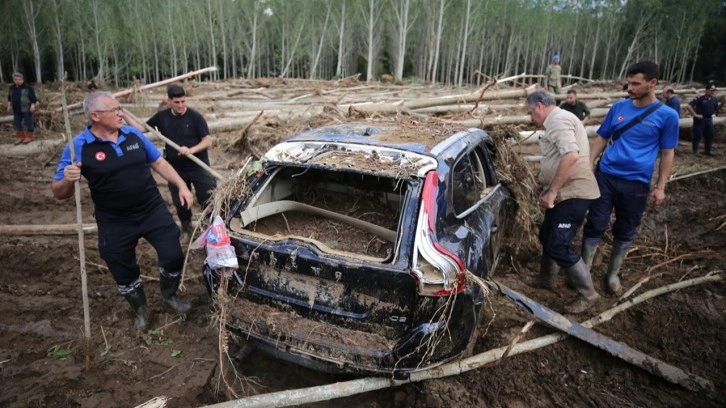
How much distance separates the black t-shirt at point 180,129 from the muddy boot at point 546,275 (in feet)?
14.0

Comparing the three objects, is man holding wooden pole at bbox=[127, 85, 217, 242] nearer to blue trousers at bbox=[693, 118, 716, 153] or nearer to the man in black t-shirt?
the man in black t-shirt

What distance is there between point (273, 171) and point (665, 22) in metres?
52.2

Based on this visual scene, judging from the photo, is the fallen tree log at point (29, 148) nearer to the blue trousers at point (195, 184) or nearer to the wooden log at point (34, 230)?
the wooden log at point (34, 230)

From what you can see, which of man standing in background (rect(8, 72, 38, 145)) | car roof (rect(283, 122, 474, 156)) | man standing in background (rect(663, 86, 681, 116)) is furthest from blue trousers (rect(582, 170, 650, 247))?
man standing in background (rect(8, 72, 38, 145))

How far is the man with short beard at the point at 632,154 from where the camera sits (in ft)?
12.3

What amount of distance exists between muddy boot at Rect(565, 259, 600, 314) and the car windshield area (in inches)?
71.8

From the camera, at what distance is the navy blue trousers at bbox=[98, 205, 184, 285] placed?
3.51 metres

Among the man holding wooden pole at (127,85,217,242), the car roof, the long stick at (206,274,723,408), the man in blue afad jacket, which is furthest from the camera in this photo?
the man in blue afad jacket

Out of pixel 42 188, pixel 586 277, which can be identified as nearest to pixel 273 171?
pixel 586 277

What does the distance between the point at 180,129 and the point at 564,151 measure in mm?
4300

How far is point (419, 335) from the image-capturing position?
8.29 feet

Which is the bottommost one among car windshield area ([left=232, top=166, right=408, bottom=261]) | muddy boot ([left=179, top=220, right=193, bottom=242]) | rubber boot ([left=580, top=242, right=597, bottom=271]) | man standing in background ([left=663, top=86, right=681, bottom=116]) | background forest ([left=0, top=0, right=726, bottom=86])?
muddy boot ([left=179, top=220, right=193, bottom=242])

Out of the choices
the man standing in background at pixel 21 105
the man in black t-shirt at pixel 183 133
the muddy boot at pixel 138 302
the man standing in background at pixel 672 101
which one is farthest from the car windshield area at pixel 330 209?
the man standing in background at pixel 21 105

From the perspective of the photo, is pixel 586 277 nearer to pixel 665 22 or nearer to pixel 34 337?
pixel 34 337
